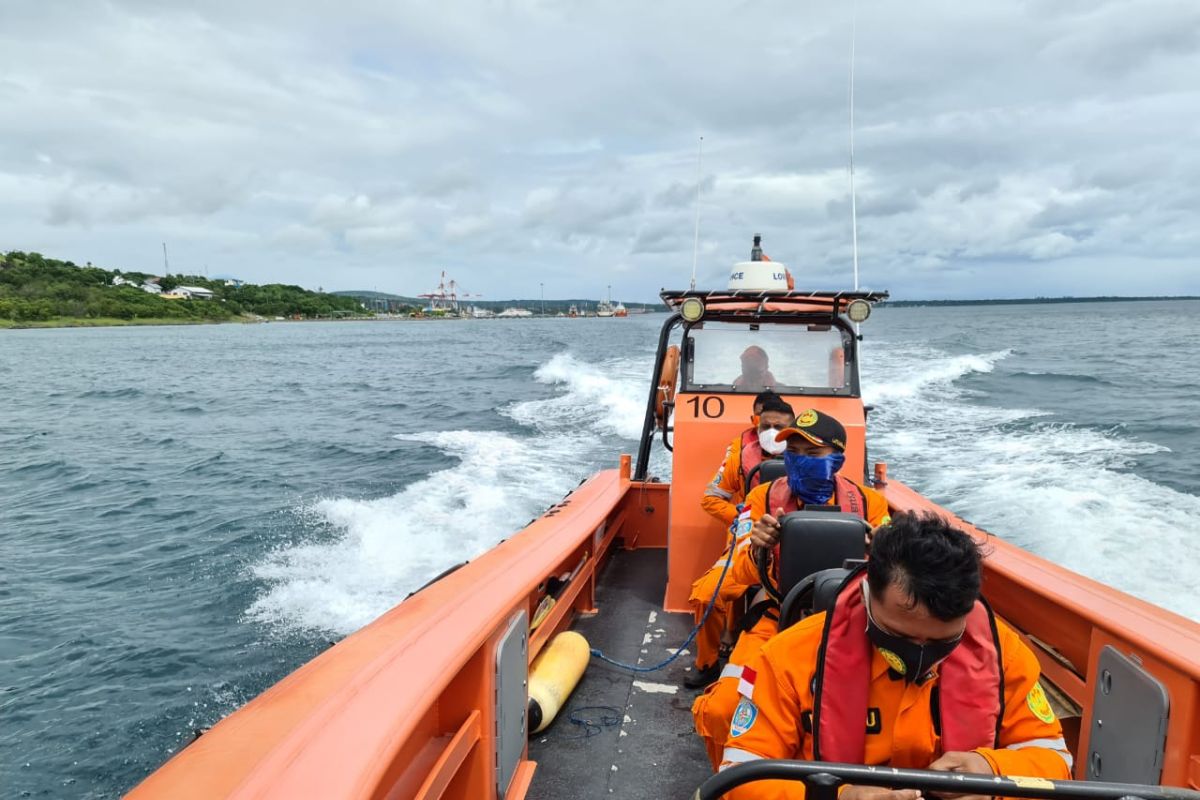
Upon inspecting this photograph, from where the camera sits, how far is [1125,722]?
2.23 metres

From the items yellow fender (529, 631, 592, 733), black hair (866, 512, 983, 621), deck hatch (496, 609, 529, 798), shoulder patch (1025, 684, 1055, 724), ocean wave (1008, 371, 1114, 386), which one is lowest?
ocean wave (1008, 371, 1114, 386)

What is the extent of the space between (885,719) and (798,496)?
1.29m

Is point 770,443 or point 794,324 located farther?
point 794,324

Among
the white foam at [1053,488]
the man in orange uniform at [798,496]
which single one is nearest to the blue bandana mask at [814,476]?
the man in orange uniform at [798,496]

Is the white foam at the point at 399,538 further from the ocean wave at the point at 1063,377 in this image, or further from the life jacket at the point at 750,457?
the ocean wave at the point at 1063,377

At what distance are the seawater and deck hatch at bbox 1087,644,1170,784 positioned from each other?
187 inches

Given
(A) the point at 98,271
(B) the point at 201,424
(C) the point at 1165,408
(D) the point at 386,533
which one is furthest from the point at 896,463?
(A) the point at 98,271

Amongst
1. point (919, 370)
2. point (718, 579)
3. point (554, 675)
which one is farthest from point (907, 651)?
point (919, 370)

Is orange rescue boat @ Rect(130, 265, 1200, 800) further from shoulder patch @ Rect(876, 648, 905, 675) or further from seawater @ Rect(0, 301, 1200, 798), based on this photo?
seawater @ Rect(0, 301, 1200, 798)

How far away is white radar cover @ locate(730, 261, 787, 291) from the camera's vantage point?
16.8 feet

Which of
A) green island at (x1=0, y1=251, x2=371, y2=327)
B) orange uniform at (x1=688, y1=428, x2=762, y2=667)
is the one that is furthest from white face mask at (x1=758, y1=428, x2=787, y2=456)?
green island at (x1=0, y1=251, x2=371, y2=327)

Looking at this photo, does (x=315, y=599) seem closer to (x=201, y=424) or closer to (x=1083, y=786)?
(x=1083, y=786)

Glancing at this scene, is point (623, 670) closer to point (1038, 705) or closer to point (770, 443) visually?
point (770, 443)

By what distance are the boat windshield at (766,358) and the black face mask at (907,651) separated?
3.52 metres
